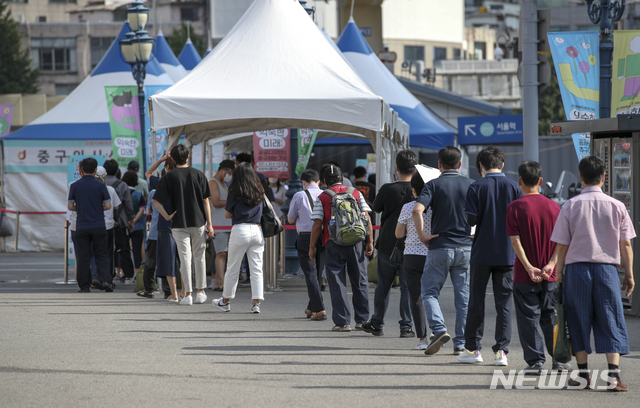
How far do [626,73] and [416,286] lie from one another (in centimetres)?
507

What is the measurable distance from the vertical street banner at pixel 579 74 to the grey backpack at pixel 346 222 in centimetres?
457

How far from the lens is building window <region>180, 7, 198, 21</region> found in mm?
71188

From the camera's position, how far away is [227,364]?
6812 mm

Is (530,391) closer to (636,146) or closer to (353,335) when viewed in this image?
(353,335)

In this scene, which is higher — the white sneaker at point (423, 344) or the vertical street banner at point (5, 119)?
the vertical street banner at point (5, 119)

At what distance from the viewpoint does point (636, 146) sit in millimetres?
9555

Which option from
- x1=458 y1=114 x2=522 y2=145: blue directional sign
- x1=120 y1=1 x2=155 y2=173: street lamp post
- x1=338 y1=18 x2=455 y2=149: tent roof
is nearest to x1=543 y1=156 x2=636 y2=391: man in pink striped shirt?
x1=120 y1=1 x2=155 y2=173: street lamp post

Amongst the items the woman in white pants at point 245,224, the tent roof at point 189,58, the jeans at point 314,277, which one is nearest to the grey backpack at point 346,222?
the jeans at point 314,277

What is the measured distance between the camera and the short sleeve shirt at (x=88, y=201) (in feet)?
38.4

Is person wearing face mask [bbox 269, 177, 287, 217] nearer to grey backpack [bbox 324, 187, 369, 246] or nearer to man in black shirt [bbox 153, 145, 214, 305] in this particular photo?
man in black shirt [bbox 153, 145, 214, 305]

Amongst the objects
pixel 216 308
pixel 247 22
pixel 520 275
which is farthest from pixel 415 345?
pixel 247 22

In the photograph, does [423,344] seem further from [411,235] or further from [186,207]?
[186,207]

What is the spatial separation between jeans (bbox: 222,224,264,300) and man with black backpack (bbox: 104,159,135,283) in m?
3.64

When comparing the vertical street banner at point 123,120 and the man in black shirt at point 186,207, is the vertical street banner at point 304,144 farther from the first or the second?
the man in black shirt at point 186,207
